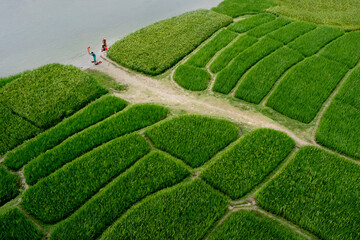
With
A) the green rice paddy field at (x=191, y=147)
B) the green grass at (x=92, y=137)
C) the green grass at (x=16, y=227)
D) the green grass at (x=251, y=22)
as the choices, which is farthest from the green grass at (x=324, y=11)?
the green grass at (x=16, y=227)

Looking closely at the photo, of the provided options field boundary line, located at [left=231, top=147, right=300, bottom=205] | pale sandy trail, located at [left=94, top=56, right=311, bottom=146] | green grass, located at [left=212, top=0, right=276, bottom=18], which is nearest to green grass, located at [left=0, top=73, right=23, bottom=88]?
pale sandy trail, located at [left=94, top=56, right=311, bottom=146]

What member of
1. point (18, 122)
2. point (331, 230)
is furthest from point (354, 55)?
point (18, 122)

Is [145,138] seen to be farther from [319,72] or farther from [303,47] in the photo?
[303,47]

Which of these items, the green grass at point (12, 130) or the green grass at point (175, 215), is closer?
the green grass at point (175, 215)

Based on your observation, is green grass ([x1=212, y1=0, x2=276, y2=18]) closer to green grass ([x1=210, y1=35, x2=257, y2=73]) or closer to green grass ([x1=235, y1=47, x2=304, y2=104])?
green grass ([x1=210, y1=35, x2=257, y2=73])

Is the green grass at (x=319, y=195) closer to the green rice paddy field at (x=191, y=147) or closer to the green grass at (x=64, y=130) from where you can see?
the green rice paddy field at (x=191, y=147)

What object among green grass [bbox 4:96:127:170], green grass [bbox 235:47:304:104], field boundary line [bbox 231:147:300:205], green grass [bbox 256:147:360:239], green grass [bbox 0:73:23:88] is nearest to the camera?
green grass [bbox 256:147:360:239]

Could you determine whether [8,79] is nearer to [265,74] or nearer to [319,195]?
[265,74]

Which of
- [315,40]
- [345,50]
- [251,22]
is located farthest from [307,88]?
[251,22]
